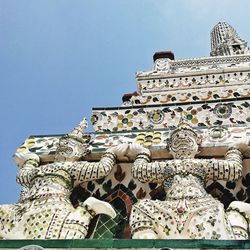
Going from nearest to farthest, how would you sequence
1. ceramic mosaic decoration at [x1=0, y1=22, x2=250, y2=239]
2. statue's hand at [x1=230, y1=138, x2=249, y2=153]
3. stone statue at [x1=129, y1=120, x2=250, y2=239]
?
stone statue at [x1=129, y1=120, x2=250, y2=239]
ceramic mosaic decoration at [x1=0, y1=22, x2=250, y2=239]
statue's hand at [x1=230, y1=138, x2=249, y2=153]

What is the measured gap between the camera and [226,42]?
14.3m

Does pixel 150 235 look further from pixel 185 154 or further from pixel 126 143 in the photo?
pixel 126 143

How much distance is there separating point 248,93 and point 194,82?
1.45 m

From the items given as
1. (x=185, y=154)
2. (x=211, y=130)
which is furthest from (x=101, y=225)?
(x=211, y=130)

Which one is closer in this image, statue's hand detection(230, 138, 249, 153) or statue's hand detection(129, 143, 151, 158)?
statue's hand detection(230, 138, 249, 153)

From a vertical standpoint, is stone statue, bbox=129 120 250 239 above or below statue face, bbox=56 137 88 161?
below

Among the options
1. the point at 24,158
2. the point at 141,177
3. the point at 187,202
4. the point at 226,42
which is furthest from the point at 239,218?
the point at 226,42

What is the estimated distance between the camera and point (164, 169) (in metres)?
5.27

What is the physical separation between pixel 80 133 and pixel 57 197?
1313mm

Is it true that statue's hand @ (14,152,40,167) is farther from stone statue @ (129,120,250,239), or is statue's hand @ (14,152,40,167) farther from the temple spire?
the temple spire

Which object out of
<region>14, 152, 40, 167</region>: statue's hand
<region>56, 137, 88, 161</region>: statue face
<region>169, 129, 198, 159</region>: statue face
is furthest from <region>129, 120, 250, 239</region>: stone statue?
<region>14, 152, 40, 167</region>: statue's hand

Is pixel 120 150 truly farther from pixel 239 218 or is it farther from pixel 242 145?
pixel 239 218

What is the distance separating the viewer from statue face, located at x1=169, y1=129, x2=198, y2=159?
5.52 metres

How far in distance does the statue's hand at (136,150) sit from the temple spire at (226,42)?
25.4 ft
